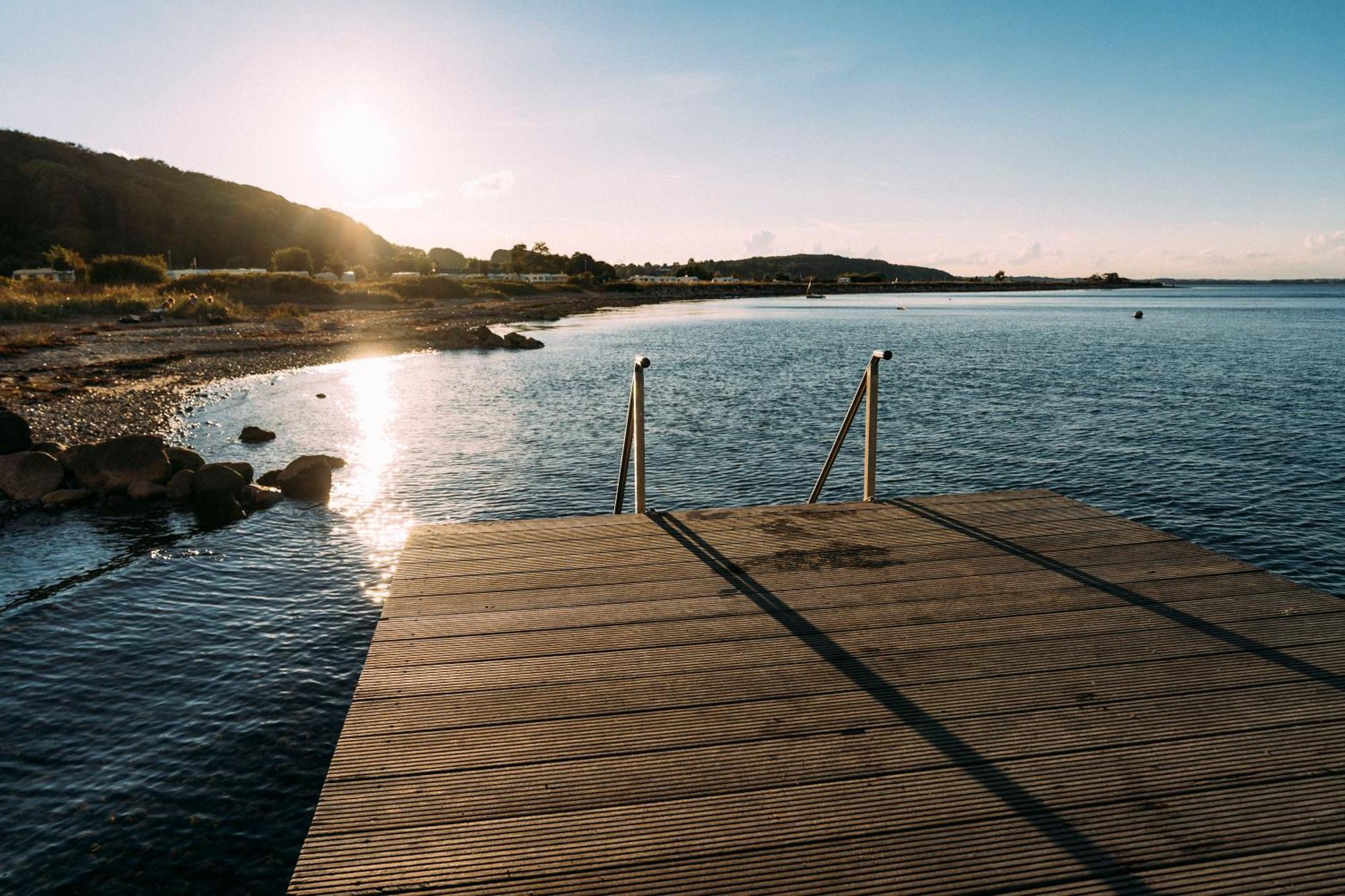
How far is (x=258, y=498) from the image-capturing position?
1358 centimetres

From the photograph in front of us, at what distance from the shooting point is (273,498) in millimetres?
13859

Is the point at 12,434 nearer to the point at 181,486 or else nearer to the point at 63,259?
the point at 181,486

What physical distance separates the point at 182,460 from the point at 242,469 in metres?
1.13

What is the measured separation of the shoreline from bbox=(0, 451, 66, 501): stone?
381 centimetres

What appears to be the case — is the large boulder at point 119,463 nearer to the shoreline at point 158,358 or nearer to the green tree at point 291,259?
the shoreline at point 158,358

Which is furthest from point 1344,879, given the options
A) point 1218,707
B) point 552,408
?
point 552,408

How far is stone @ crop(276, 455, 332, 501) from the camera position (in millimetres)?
14281

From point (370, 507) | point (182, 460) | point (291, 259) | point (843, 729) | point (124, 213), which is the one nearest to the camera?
point (843, 729)

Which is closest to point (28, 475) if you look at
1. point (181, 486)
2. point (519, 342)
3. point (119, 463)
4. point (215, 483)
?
point (119, 463)

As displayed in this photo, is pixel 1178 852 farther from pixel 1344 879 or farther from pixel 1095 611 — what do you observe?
pixel 1095 611

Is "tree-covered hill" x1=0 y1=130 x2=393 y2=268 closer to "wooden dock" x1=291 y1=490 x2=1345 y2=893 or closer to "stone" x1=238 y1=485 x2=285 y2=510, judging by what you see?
"stone" x1=238 y1=485 x2=285 y2=510

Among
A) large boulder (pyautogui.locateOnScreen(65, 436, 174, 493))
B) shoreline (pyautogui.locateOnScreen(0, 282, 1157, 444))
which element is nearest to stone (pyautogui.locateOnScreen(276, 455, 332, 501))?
large boulder (pyautogui.locateOnScreen(65, 436, 174, 493))

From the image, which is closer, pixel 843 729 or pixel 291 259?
pixel 843 729

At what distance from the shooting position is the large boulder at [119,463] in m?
13.5
